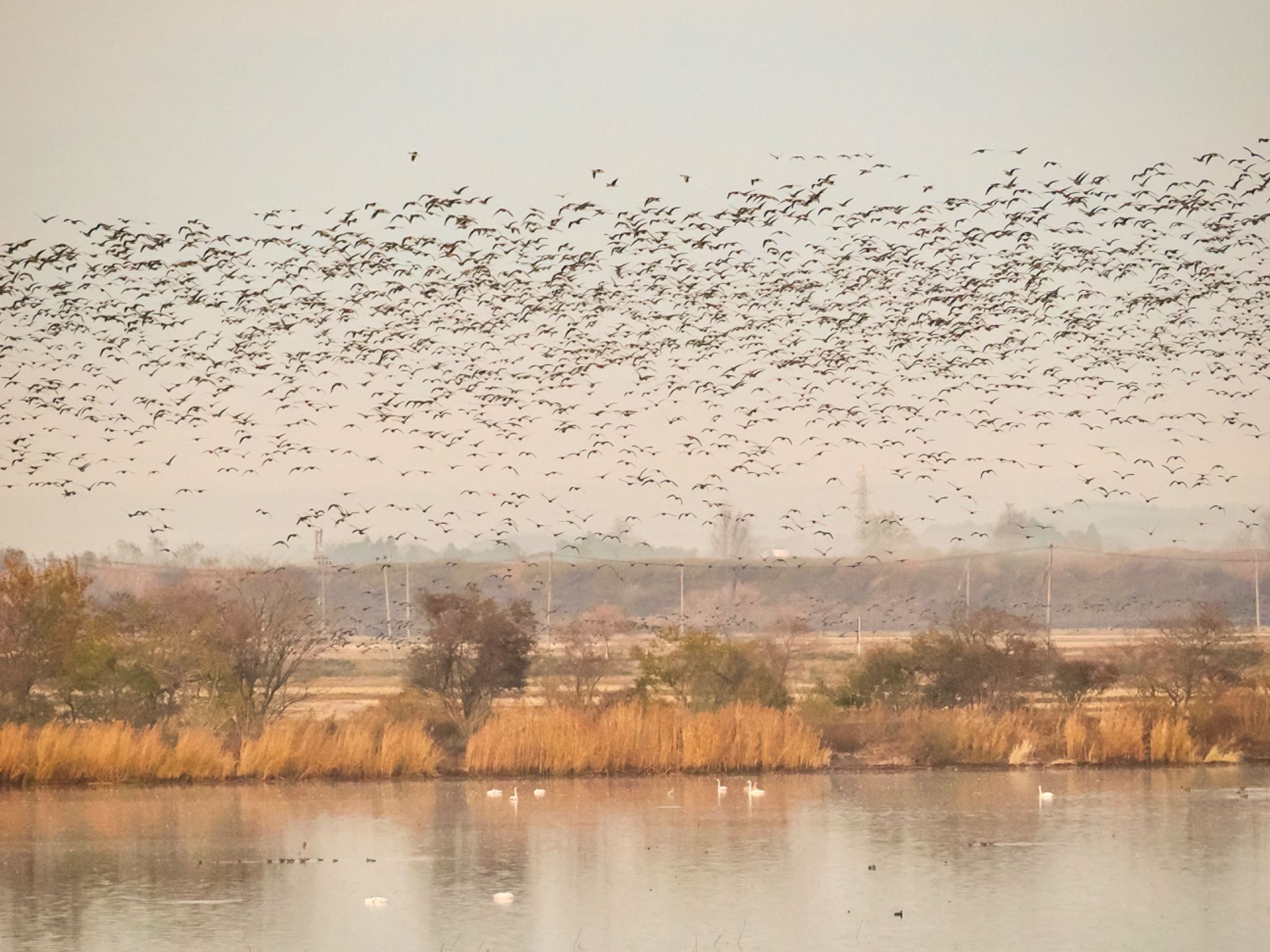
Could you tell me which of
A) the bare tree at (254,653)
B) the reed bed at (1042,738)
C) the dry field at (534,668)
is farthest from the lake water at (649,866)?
the dry field at (534,668)

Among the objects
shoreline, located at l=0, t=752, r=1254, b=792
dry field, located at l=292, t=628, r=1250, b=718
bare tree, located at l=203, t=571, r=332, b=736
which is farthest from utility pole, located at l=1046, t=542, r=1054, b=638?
bare tree, located at l=203, t=571, r=332, b=736

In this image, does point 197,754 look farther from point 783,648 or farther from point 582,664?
point 783,648

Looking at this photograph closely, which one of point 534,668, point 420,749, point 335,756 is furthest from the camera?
point 534,668

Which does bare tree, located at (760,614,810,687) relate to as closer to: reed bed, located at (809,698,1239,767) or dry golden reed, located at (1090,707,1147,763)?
reed bed, located at (809,698,1239,767)

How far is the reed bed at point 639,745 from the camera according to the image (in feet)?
101

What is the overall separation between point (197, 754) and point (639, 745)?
7.65 m

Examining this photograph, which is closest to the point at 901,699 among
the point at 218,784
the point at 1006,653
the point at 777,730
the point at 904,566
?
the point at 1006,653

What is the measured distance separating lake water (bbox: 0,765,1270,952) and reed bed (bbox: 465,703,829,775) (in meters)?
0.97

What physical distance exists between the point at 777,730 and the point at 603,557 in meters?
105

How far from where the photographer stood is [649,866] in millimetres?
21203

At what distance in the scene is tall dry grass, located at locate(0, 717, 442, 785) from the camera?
29562 millimetres

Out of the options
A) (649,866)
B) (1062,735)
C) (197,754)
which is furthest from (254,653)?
(1062,735)

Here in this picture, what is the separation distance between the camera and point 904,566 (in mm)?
116938

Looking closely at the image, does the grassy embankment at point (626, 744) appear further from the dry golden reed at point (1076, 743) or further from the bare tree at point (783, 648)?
the bare tree at point (783, 648)
